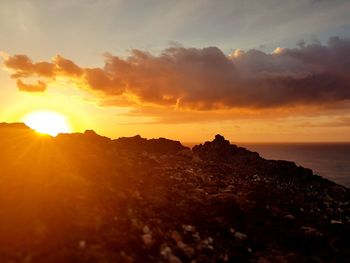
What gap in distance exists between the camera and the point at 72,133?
3288 cm

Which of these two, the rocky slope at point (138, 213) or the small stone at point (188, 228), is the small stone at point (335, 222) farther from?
the small stone at point (188, 228)

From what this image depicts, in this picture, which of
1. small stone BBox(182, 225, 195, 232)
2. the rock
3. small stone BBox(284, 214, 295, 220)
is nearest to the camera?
small stone BBox(182, 225, 195, 232)

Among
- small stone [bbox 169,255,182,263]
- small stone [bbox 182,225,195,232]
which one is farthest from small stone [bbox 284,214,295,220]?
small stone [bbox 169,255,182,263]

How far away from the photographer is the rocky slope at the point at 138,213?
14.9 m

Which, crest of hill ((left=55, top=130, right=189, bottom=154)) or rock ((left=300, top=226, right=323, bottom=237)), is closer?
rock ((left=300, top=226, right=323, bottom=237))

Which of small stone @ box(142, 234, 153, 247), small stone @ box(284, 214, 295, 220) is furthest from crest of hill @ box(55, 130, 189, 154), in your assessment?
small stone @ box(142, 234, 153, 247)

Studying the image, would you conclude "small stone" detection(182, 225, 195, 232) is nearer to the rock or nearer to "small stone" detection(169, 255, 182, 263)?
"small stone" detection(169, 255, 182, 263)

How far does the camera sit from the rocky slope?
49.0 ft

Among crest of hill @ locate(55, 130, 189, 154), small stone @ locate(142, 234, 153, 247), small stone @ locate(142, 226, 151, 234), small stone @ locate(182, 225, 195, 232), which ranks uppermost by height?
crest of hill @ locate(55, 130, 189, 154)

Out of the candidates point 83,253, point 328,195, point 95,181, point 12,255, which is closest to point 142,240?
point 83,253

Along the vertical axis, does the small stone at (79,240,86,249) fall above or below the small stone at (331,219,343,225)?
above

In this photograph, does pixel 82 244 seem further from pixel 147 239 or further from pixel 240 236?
pixel 240 236

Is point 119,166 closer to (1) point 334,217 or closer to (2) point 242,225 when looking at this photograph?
(2) point 242,225

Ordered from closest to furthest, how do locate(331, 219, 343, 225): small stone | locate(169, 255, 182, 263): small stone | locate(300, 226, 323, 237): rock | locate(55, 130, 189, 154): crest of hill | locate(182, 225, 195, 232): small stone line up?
locate(169, 255, 182, 263): small stone → locate(182, 225, 195, 232): small stone → locate(300, 226, 323, 237): rock → locate(331, 219, 343, 225): small stone → locate(55, 130, 189, 154): crest of hill
